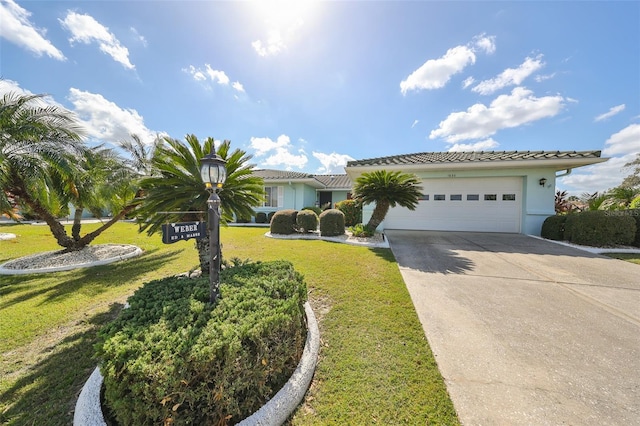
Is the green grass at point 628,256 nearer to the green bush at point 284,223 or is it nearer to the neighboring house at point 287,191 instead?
the green bush at point 284,223

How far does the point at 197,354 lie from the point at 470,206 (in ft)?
42.6

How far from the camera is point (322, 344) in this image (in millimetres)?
2861

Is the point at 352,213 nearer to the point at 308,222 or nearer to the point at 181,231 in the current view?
the point at 308,222

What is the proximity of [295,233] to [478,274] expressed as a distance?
750cm

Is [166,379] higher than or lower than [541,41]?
lower

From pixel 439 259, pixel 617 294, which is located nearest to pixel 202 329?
pixel 439 259

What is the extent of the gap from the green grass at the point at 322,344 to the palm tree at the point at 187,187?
5.77 feet

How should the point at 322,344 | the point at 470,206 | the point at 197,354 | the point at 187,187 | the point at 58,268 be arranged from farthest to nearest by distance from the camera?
the point at 470,206, the point at 58,268, the point at 187,187, the point at 322,344, the point at 197,354

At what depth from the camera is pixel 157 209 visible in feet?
12.7

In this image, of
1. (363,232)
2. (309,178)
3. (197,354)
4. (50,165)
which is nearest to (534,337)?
(197,354)

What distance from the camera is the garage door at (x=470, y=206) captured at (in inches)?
432

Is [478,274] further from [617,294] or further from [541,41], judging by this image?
[541,41]

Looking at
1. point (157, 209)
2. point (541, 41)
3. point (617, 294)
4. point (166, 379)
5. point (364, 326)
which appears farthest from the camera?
point (541, 41)

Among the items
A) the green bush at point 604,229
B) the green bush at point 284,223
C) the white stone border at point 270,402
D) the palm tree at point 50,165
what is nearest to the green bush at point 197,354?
the white stone border at point 270,402
